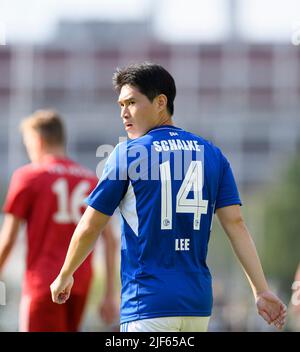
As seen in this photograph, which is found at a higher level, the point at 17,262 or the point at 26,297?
the point at 26,297

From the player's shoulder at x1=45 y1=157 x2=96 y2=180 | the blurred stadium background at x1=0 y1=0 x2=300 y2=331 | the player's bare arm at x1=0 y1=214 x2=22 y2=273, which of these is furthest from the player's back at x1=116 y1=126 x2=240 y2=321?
the blurred stadium background at x1=0 y1=0 x2=300 y2=331

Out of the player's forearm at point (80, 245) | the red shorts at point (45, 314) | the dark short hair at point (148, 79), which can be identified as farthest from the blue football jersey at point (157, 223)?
the red shorts at point (45, 314)

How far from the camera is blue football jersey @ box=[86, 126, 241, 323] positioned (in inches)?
249

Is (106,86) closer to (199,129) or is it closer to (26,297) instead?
(199,129)

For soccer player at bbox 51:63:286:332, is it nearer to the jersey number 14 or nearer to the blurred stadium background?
the jersey number 14

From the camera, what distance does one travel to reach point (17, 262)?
2264cm

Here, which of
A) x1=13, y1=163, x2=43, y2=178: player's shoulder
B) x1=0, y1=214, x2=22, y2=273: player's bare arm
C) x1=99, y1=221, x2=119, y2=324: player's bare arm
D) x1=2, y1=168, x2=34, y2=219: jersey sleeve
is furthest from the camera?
x1=99, y1=221, x2=119, y2=324: player's bare arm

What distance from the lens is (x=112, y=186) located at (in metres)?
6.36

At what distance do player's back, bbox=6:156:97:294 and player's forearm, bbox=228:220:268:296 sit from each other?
2.84 metres

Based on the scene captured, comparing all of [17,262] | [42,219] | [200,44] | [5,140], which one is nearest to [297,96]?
[200,44]

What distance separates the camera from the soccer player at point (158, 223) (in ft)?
20.8

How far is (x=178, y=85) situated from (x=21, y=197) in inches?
3081

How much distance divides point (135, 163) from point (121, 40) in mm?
87099
